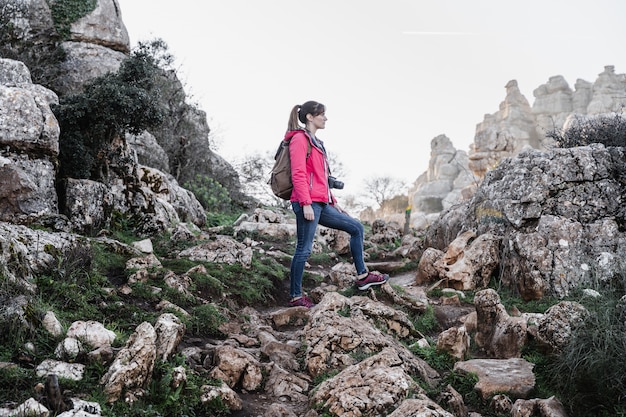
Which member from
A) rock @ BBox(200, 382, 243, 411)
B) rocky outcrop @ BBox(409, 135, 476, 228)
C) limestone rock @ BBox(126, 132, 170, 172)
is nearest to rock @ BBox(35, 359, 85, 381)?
rock @ BBox(200, 382, 243, 411)

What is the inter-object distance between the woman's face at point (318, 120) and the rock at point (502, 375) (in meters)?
2.93

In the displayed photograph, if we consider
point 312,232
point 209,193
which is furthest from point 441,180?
point 312,232

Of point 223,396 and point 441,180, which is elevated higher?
point 441,180

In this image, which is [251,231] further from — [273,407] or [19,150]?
[273,407]

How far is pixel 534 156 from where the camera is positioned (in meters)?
7.95

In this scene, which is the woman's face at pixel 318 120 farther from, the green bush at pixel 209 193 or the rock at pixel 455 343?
the green bush at pixel 209 193

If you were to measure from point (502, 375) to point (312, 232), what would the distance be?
2413 mm

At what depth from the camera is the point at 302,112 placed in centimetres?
543

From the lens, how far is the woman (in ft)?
16.9

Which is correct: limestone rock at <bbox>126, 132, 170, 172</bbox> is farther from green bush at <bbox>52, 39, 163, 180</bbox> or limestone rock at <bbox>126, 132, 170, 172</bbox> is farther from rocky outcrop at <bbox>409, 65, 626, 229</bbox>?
rocky outcrop at <bbox>409, 65, 626, 229</bbox>

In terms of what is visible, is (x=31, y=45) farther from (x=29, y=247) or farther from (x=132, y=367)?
(x=132, y=367)

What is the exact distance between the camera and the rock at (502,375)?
3.53 metres

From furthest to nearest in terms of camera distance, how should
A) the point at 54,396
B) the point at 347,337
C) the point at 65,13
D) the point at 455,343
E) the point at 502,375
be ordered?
1. the point at 65,13
2. the point at 455,343
3. the point at 347,337
4. the point at 502,375
5. the point at 54,396

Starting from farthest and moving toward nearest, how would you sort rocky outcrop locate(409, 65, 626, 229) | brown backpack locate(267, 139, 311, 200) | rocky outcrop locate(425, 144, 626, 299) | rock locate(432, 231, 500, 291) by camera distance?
1. rocky outcrop locate(409, 65, 626, 229)
2. rock locate(432, 231, 500, 291)
3. rocky outcrop locate(425, 144, 626, 299)
4. brown backpack locate(267, 139, 311, 200)
